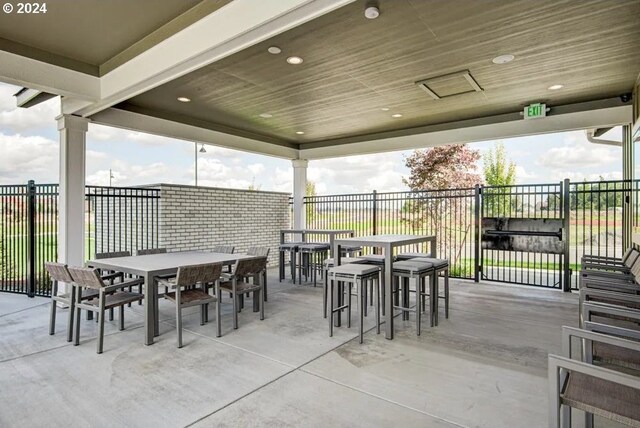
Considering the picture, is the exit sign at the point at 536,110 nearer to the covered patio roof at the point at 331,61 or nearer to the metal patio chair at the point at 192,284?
the covered patio roof at the point at 331,61

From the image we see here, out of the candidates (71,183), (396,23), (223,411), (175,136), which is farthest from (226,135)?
(223,411)

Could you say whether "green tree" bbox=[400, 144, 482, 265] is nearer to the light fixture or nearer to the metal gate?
the metal gate

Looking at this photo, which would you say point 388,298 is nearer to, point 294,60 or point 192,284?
point 192,284

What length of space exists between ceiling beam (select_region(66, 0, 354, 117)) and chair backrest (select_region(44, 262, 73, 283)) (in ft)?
7.26

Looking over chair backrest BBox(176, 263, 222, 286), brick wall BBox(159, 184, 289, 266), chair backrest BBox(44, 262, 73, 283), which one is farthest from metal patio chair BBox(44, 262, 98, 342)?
brick wall BBox(159, 184, 289, 266)

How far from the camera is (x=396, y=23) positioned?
3.39m

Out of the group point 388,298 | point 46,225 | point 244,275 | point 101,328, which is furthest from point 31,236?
point 388,298

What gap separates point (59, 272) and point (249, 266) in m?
2.01

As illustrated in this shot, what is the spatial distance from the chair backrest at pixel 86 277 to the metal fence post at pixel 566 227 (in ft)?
22.7

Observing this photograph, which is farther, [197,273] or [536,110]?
[536,110]

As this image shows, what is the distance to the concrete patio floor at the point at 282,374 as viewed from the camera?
2.27m

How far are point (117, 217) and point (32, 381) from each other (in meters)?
4.64

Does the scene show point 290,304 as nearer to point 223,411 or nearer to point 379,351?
point 379,351

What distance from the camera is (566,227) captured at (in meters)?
6.10
